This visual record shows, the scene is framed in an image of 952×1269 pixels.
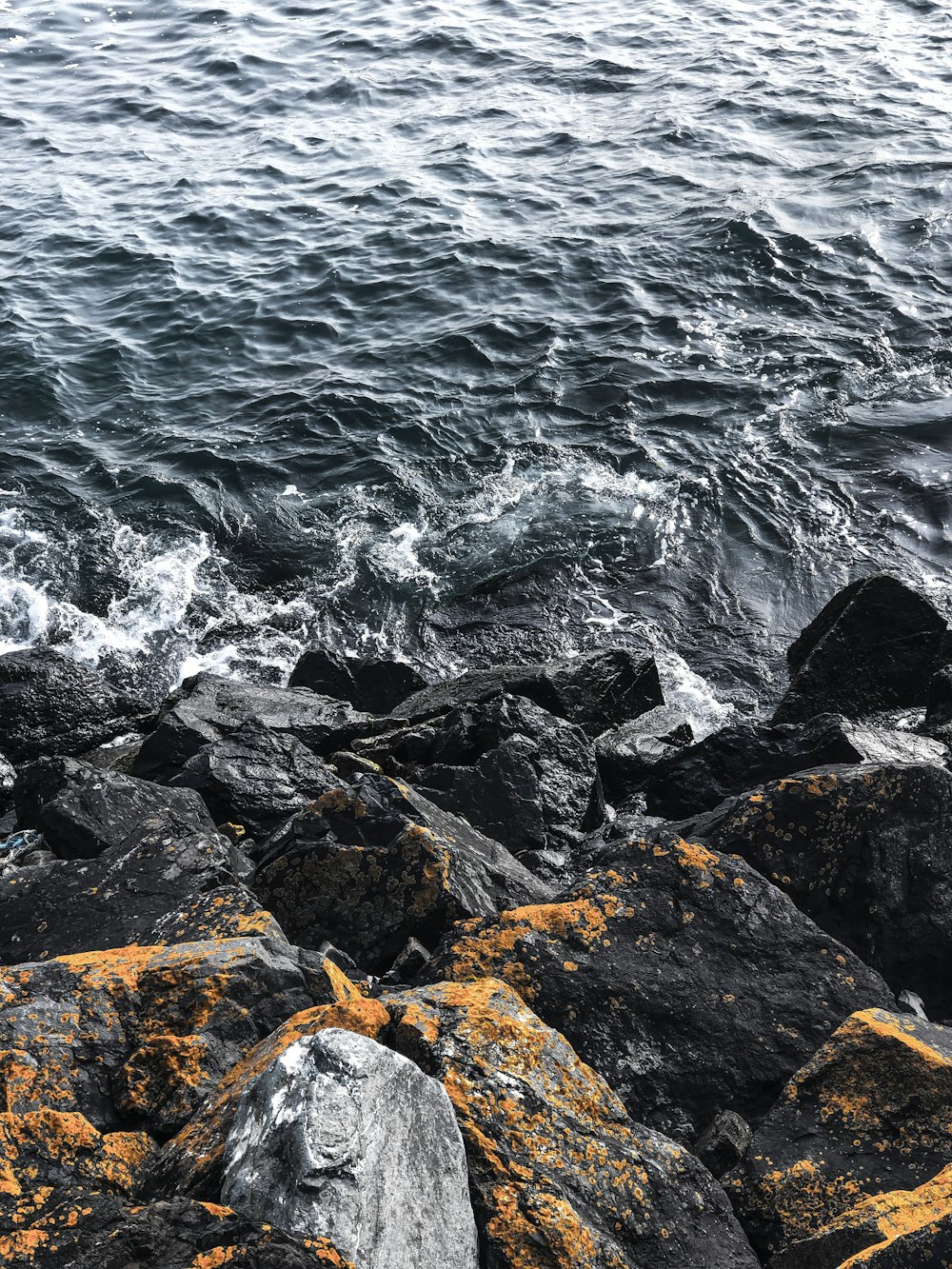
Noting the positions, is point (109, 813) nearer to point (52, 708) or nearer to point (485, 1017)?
point (485, 1017)

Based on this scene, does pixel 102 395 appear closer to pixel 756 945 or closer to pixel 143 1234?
pixel 756 945

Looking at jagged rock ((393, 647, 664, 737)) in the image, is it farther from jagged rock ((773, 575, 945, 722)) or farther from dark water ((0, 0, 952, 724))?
jagged rock ((773, 575, 945, 722))

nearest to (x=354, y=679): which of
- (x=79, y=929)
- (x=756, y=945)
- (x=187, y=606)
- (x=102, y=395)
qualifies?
(x=187, y=606)

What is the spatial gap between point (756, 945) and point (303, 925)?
270 centimetres

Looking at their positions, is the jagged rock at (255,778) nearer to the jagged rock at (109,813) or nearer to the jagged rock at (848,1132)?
the jagged rock at (109,813)

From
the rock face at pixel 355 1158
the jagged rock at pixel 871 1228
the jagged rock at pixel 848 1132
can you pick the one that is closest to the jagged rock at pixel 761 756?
the jagged rock at pixel 848 1132

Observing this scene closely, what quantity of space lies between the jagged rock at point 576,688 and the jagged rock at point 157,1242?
24.4 feet

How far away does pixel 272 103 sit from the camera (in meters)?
29.2

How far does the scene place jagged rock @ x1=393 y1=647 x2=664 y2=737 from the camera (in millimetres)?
11125

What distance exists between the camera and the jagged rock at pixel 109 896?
A: 6297 millimetres

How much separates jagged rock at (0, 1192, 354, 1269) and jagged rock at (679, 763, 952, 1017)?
3940mm

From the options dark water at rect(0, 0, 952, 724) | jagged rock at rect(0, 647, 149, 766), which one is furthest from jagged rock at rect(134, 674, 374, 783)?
dark water at rect(0, 0, 952, 724)

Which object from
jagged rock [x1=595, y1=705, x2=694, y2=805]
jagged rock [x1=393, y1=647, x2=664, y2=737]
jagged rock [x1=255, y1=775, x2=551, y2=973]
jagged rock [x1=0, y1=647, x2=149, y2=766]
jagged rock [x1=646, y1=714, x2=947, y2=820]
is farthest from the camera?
jagged rock [x1=0, y1=647, x2=149, y2=766]

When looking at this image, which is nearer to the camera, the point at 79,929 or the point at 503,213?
the point at 79,929
